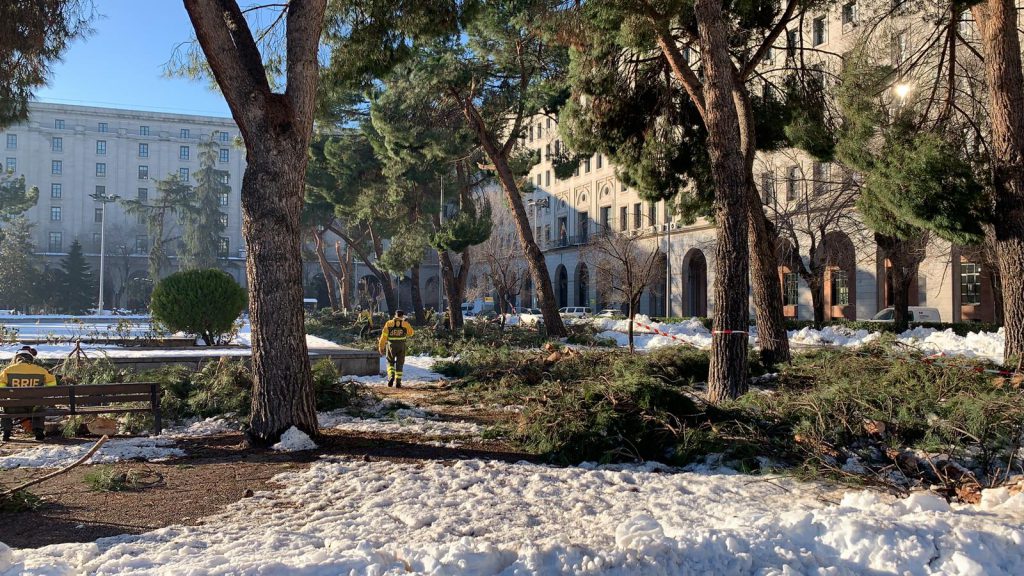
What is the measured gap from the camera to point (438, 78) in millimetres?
20875

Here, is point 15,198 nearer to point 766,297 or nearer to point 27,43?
point 27,43

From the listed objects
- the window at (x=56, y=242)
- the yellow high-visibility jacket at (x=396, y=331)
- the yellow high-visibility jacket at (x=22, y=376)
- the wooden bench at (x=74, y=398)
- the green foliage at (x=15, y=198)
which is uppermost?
the green foliage at (x=15, y=198)

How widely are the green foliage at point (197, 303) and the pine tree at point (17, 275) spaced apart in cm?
5261

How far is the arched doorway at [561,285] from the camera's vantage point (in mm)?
57375

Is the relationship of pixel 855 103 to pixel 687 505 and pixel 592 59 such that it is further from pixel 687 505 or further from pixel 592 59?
pixel 687 505

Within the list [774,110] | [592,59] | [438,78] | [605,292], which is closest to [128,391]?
[592,59]

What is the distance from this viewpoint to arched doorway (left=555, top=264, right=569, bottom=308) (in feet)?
188

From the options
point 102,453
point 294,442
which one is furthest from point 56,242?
point 294,442

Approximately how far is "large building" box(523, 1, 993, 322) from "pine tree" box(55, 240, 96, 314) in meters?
42.3

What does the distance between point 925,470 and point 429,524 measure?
443 centimetres

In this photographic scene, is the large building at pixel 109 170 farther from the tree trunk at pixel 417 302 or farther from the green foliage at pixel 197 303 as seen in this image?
the green foliage at pixel 197 303

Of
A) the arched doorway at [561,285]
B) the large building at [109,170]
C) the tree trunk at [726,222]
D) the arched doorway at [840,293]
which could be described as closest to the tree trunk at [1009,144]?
the tree trunk at [726,222]

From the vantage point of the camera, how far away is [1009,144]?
38.2 feet

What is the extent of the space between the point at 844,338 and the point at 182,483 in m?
21.0
